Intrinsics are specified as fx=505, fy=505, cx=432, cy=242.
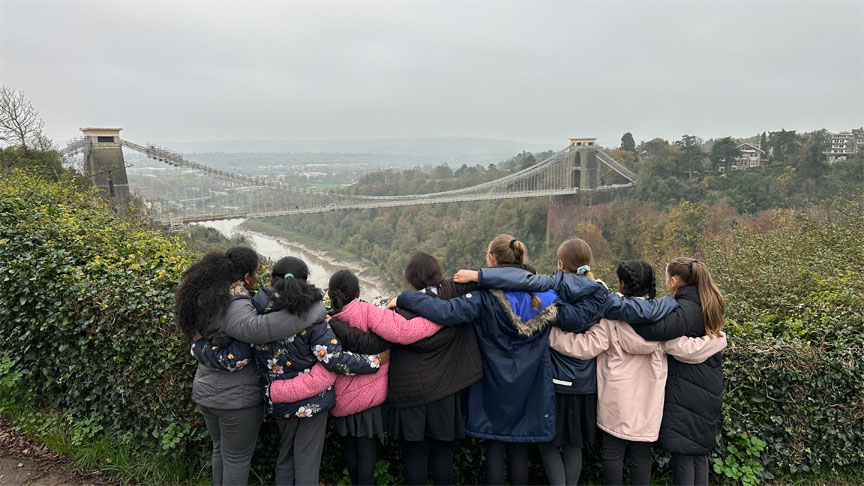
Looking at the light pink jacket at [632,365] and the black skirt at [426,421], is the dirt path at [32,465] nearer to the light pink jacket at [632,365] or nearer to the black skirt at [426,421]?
the black skirt at [426,421]

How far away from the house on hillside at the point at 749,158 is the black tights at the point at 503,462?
31.4 meters

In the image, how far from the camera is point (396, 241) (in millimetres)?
31938

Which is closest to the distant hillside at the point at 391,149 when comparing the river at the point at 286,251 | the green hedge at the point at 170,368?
the river at the point at 286,251

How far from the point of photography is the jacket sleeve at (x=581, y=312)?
2.25 meters

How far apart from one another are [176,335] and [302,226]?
32039 millimetres

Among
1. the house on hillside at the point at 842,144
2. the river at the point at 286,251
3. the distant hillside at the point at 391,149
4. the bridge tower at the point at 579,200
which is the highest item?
the distant hillside at the point at 391,149

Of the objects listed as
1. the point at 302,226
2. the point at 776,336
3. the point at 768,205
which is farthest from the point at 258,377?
the point at 302,226

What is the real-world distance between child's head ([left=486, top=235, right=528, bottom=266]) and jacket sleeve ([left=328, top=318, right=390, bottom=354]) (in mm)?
653

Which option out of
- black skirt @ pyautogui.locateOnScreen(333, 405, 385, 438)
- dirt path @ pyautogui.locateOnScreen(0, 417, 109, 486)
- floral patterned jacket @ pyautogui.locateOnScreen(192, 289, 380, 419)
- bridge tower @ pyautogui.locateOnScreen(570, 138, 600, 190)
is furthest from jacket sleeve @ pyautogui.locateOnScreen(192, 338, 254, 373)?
bridge tower @ pyautogui.locateOnScreen(570, 138, 600, 190)

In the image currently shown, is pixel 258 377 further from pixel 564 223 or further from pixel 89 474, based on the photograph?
pixel 564 223

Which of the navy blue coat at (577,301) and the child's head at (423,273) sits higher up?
the child's head at (423,273)

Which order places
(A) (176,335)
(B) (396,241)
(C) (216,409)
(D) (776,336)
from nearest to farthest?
(C) (216,409) → (A) (176,335) → (D) (776,336) → (B) (396,241)

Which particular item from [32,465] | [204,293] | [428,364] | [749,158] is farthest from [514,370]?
[749,158]

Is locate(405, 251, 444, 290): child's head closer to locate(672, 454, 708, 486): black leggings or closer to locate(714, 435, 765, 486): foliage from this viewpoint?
locate(672, 454, 708, 486): black leggings
